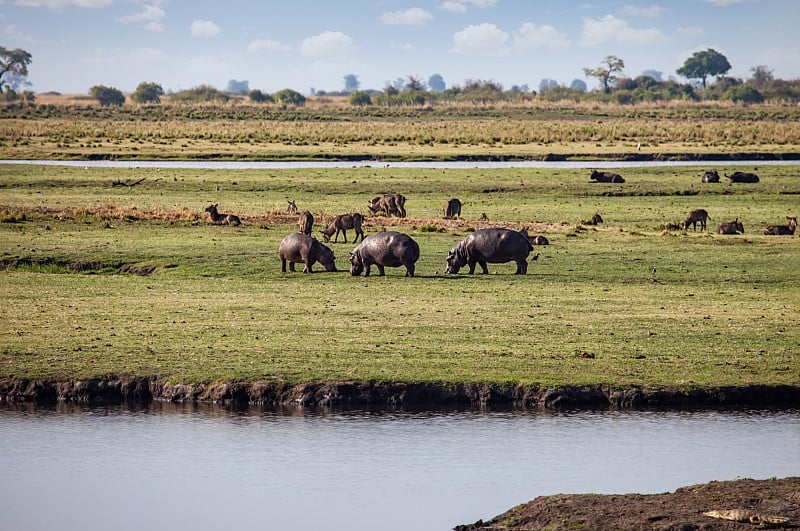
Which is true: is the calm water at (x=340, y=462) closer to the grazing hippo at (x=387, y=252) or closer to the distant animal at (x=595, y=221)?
the grazing hippo at (x=387, y=252)

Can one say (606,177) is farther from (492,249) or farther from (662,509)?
(662,509)

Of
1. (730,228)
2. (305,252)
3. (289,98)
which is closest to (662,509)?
(305,252)

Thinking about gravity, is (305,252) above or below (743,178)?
below

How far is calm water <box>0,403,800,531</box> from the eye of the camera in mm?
12805

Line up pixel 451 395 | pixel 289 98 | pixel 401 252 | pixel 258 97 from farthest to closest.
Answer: pixel 258 97, pixel 289 98, pixel 401 252, pixel 451 395

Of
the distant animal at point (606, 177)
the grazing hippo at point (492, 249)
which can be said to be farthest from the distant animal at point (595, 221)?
the distant animal at point (606, 177)

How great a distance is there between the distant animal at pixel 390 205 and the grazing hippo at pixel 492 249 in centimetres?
1099

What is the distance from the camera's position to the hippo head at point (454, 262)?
86.6 feet

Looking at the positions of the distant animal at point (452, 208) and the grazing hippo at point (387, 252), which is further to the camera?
the distant animal at point (452, 208)

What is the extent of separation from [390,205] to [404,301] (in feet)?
48.6

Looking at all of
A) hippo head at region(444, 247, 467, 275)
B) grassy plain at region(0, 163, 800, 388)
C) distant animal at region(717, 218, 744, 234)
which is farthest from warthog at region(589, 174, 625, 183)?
hippo head at region(444, 247, 467, 275)

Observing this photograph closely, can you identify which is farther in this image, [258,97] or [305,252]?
[258,97]

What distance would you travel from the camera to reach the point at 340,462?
14.3 m

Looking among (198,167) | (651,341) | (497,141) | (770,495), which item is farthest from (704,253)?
(497,141)
